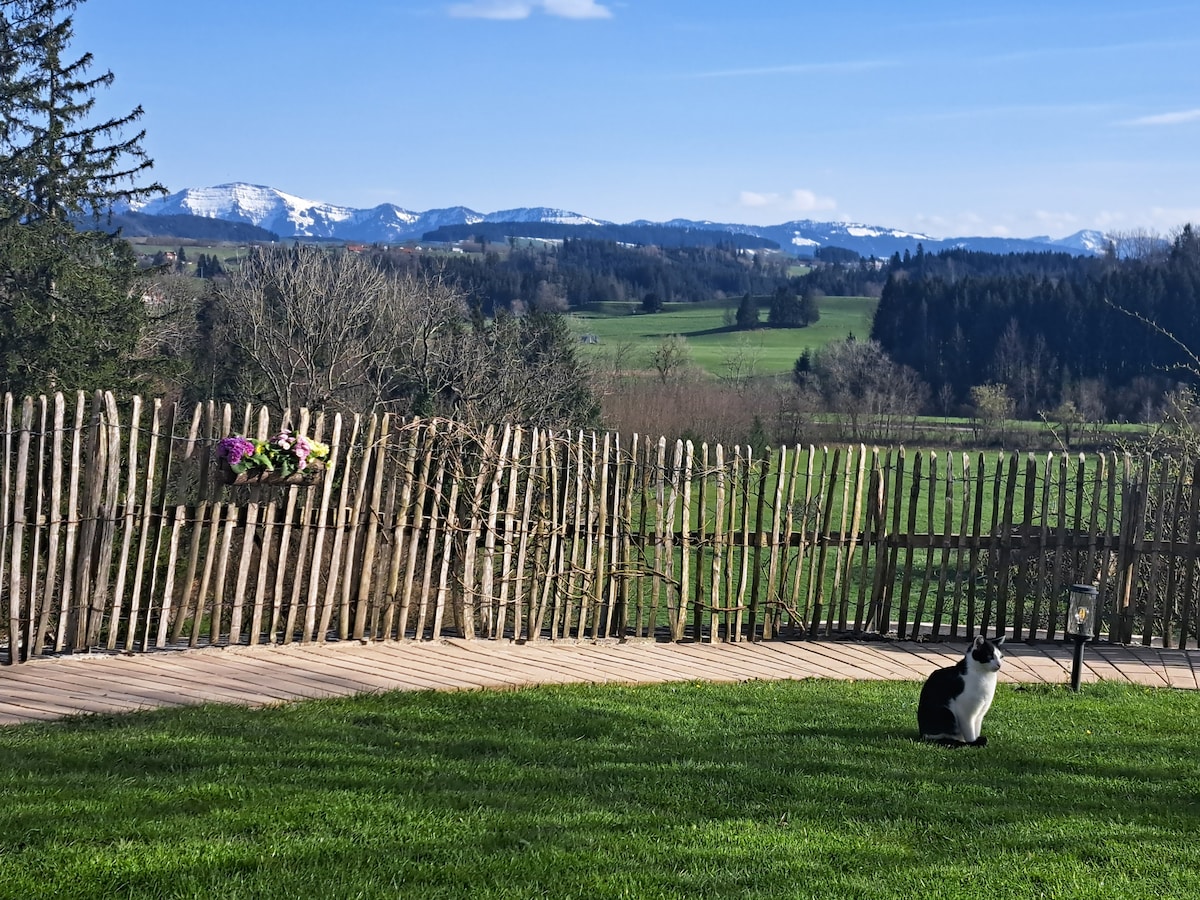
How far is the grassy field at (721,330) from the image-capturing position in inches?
3826

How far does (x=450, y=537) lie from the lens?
27.6 feet

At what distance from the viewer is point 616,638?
9109mm

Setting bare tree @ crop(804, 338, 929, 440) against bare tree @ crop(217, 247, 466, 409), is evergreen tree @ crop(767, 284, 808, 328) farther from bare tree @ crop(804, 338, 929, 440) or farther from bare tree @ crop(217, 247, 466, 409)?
bare tree @ crop(217, 247, 466, 409)

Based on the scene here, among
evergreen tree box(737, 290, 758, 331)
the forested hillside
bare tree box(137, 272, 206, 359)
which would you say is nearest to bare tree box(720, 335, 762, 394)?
evergreen tree box(737, 290, 758, 331)

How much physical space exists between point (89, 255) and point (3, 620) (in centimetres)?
2824

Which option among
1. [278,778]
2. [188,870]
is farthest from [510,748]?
[188,870]

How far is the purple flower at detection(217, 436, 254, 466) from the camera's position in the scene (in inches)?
291

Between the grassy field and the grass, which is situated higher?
the grassy field

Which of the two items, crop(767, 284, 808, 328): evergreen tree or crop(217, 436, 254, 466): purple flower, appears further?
crop(767, 284, 808, 328): evergreen tree

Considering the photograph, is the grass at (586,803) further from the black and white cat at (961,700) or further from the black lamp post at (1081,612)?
the black lamp post at (1081,612)

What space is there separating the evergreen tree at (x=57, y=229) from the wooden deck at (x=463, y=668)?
23374 mm

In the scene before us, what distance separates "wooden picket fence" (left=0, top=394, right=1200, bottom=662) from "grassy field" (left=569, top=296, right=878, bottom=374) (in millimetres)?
74295

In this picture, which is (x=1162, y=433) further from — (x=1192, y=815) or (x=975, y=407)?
(x=975, y=407)

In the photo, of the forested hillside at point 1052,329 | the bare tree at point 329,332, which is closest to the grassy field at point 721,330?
the forested hillside at point 1052,329
